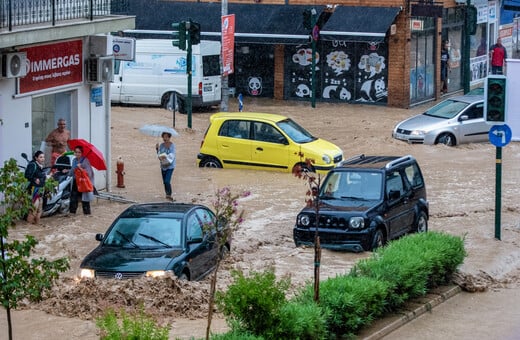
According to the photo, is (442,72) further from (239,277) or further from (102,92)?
(239,277)

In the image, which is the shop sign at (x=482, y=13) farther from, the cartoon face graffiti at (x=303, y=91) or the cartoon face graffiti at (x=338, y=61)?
the cartoon face graffiti at (x=303, y=91)

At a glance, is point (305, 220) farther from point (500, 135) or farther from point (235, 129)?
point (235, 129)

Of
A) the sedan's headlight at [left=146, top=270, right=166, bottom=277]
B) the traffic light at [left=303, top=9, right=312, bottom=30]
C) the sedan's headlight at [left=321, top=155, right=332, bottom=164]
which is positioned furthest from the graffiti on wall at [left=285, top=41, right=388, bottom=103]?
the sedan's headlight at [left=146, top=270, right=166, bottom=277]

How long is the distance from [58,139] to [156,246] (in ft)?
23.4

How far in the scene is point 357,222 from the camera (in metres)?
18.6

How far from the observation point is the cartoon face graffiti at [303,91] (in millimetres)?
41375

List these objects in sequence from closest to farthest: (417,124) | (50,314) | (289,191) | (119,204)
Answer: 1. (50,314)
2. (119,204)
3. (289,191)
4. (417,124)

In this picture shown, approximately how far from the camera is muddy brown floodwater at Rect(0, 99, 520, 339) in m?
14.7

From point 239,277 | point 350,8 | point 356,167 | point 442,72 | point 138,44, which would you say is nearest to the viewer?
point 239,277

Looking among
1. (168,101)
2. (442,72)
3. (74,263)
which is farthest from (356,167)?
(442,72)

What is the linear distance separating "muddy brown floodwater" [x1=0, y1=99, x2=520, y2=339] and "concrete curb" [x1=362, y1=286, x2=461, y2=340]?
2.15 ft

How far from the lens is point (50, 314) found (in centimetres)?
1470

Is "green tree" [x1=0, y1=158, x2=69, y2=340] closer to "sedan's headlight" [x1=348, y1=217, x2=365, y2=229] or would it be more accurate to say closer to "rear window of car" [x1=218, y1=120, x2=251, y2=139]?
"sedan's headlight" [x1=348, y1=217, x2=365, y2=229]

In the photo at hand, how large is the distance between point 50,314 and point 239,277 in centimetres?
382
